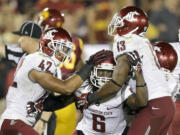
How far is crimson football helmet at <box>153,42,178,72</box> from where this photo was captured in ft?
18.4

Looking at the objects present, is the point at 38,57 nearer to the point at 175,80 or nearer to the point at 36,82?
the point at 36,82

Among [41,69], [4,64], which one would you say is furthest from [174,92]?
[4,64]

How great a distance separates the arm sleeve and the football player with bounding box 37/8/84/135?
62 cm

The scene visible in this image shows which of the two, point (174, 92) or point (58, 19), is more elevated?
point (58, 19)

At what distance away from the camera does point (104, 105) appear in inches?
209

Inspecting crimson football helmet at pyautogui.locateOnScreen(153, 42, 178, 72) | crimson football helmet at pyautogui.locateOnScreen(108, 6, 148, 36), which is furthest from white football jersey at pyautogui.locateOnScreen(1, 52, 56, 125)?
crimson football helmet at pyautogui.locateOnScreen(153, 42, 178, 72)

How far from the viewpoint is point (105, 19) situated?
1132cm

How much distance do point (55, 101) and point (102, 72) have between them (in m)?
0.61

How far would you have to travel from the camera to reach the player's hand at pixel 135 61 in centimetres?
500

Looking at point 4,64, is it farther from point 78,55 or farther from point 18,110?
point 18,110

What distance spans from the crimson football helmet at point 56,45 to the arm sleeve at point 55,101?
0.50 m

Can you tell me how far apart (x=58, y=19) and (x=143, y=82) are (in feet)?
6.59

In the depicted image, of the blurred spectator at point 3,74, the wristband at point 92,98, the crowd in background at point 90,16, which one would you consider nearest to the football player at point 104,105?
the wristband at point 92,98

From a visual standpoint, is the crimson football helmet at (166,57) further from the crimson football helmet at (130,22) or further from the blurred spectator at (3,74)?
the blurred spectator at (3,74)
